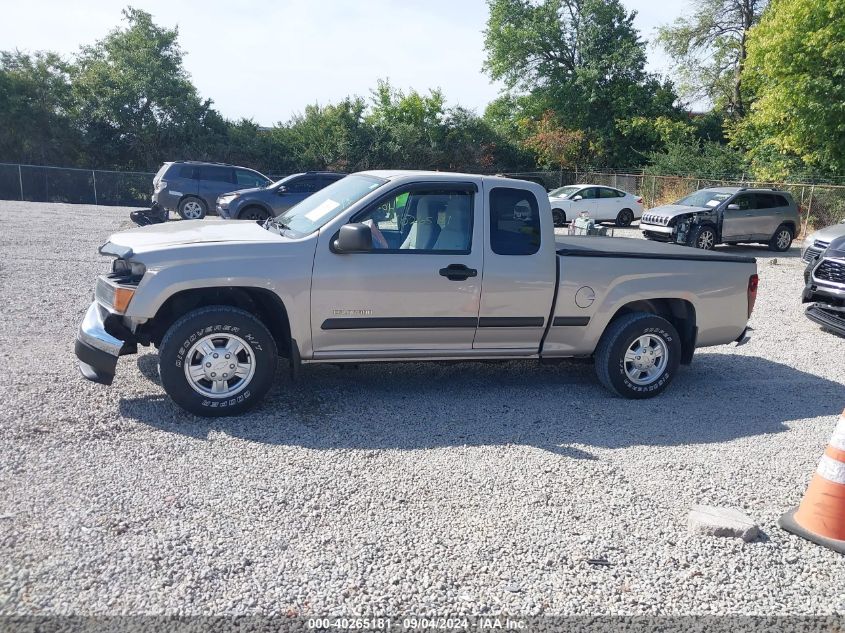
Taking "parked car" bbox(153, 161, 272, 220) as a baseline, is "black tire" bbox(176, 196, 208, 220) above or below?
below

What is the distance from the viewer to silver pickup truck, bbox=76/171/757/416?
5.12 metres

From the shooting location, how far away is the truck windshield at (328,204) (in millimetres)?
5629

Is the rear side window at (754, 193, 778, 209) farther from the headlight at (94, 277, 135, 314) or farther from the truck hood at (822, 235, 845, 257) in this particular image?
Answer: the headlight at (94, 277, 135, 314)

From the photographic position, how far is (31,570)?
3.24 meters

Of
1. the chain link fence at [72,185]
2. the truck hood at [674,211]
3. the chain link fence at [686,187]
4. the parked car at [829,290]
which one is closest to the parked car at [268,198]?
the truck hood at [674,211]

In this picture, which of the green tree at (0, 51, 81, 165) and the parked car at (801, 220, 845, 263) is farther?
the green tree at (0, 51, 81, 165)

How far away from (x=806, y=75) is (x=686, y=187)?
6.96 m

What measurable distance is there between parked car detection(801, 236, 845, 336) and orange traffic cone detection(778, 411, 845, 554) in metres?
6.10

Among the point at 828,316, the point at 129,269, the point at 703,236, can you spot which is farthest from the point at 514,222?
the point at 703,236

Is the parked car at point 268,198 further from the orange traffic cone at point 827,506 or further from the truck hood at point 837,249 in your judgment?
the orange traffic cone at point 827,506

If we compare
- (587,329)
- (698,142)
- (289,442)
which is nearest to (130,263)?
(289,442)

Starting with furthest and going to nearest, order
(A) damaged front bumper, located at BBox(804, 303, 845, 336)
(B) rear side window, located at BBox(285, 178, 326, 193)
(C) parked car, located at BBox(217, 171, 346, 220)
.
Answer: (B) rear side window, located at BBox(285, 178, 326, 193), (C) parked car, located at BBox(217, 171, 346, 220), (A) damaged front bumper, located at BBox(804, 303, 845, 336)

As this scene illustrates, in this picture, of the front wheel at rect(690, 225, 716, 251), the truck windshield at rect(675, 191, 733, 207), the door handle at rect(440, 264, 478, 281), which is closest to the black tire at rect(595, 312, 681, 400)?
the door handle at rect(440, 264, 478, 281)

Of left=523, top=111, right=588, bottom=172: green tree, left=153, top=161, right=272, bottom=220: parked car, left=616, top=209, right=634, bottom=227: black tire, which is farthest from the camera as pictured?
left=523, top=111, right=588, bottom=172: green tree
